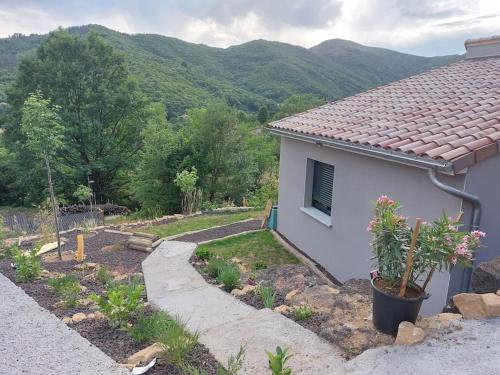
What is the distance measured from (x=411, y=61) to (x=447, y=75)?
110m

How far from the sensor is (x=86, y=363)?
3721 mm

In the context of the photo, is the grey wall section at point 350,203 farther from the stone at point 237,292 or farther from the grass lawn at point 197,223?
the grass lawn at point 197,223

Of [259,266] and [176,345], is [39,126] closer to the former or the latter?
[259,266]

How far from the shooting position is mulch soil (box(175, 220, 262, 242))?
995cm

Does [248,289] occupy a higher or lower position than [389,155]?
lower

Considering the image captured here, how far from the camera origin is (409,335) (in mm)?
3500

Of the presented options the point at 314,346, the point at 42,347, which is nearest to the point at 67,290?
the point at 42,347

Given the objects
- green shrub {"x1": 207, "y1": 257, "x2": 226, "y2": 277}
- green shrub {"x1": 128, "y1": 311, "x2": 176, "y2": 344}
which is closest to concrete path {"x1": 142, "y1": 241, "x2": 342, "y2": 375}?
green shrub {"x1": 207, "y1": 257, "x2": 226, "y2": 277}

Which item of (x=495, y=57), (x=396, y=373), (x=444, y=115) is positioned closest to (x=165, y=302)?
(x=396, y=373)

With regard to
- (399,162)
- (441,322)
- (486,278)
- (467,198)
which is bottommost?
(441,322)

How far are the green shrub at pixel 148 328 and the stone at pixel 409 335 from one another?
2383 mm

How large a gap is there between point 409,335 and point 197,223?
9138 mm

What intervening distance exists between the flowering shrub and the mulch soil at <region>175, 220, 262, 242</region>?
21.9 ft

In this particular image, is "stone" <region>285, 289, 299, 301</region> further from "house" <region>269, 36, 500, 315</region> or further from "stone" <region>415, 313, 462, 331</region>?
"stone" <region>415, 313, 462, 331</region>
